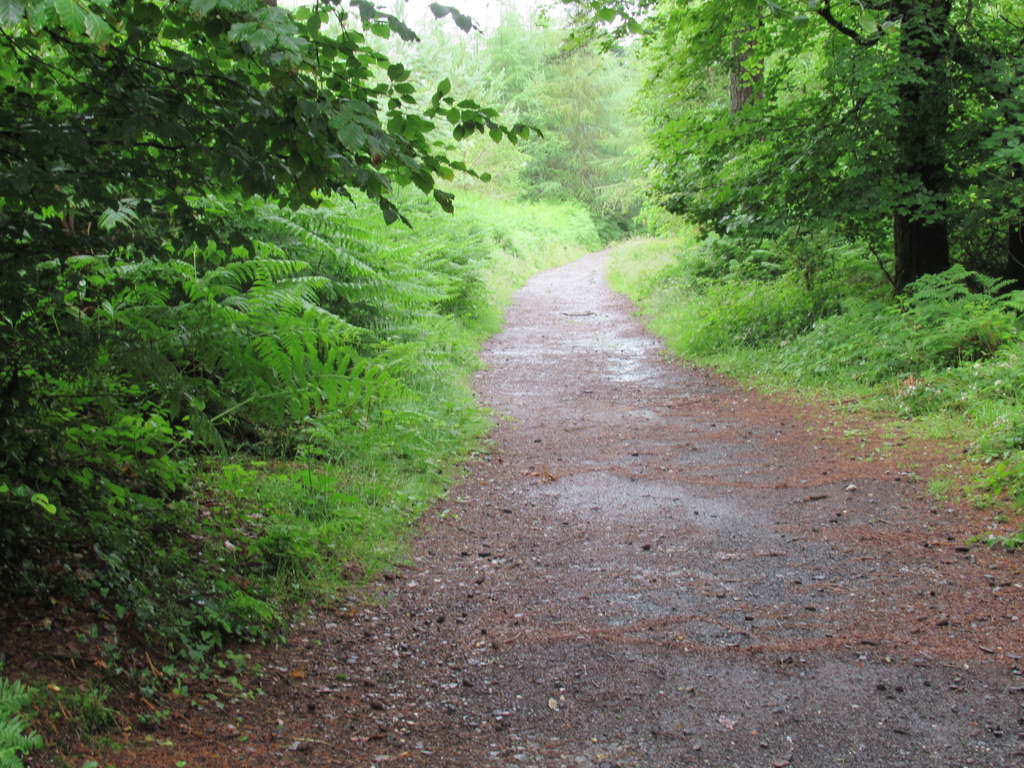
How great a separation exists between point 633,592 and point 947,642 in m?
1.56

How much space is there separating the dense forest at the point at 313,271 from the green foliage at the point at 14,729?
0.01 m

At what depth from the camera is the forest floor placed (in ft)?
10.3

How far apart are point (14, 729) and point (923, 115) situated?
33.7 feet

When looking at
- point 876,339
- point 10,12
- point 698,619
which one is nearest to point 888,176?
point 876,339

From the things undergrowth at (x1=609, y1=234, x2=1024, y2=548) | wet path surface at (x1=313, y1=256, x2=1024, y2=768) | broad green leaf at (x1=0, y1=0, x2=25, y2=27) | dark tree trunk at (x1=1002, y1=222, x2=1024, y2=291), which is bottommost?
wet path surface at (x1=313, y1=256, x2=1024, y2=768)

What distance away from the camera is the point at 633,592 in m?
4.61

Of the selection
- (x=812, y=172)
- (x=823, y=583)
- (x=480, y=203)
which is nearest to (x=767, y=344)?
(x=812, y=172)

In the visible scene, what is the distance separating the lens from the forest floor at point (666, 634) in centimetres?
313

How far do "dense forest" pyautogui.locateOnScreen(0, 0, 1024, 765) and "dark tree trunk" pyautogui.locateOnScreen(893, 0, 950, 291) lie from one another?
0.15ft

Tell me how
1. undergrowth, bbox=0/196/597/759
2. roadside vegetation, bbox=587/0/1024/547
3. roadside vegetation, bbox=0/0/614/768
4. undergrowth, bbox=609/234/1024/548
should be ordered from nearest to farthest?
1. roadside vegetation, bbox=0/0/614/768
2. undergrowth, bbox=0/196/597/759
3. undergrowth, bbox=609/234/1024/548
4. roadside vegetation, bbox=587/0/1024/547

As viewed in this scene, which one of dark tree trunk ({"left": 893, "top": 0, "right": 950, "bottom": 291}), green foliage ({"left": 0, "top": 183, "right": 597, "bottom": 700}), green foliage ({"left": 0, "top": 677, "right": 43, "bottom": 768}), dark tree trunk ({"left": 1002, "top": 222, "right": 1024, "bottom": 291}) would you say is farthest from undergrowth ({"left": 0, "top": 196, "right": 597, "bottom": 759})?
dark tree trunk ({"left": 1002, "top": 222, "right": 1024, "bottom": 291})

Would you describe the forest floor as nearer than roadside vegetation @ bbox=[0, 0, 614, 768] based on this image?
No

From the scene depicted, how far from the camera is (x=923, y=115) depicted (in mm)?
9445

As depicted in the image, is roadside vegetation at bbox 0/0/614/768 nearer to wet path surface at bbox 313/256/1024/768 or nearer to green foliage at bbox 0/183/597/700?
green foliage at bbox 0/183/597/700
